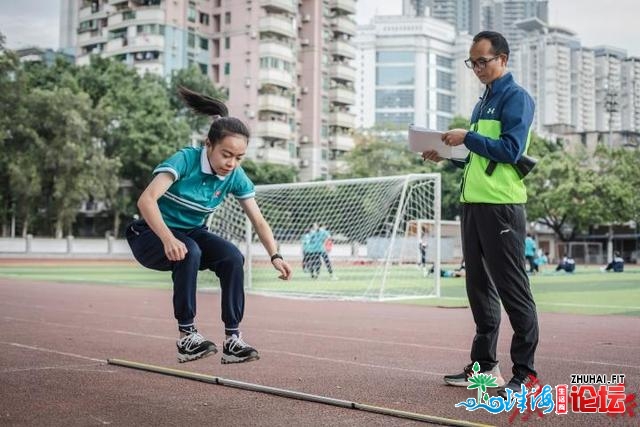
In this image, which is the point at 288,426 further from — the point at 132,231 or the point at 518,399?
the point at 132,231

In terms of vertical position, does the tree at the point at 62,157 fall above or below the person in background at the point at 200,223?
above

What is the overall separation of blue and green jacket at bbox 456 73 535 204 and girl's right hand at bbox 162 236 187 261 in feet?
5.54

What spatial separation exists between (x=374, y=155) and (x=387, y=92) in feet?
348

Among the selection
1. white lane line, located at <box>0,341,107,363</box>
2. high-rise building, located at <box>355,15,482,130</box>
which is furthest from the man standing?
high-rise building, located at <box>355,15,482,130</box>

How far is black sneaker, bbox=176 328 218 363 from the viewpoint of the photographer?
17.1 ft

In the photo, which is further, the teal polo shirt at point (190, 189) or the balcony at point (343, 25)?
the balcony at point (343, 25)

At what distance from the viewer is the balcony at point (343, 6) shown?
79.6 m

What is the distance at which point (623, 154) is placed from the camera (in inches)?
2306

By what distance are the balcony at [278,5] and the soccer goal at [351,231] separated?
41.3 metres

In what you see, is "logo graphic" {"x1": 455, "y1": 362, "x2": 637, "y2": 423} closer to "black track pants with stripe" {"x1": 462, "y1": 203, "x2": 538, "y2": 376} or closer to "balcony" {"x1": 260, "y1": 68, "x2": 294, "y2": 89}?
"black track pants with stripe" {"x1": 462, "y1": 203, "x2": 538, "y2": 376}

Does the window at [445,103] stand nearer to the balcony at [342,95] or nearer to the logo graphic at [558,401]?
the balcony at [342,95]

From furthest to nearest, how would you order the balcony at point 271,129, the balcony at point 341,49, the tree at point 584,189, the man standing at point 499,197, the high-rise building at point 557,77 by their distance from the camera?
the high-rise building at point 557,77 < the balcony at point 341,49 < the balcony at point 271,129 < the tree at point 584,189 < the man standing at point 499,197

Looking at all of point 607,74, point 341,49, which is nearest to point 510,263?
point 341,49

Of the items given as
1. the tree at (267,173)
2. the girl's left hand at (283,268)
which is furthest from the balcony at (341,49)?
the girl's left hand at (283,268)
